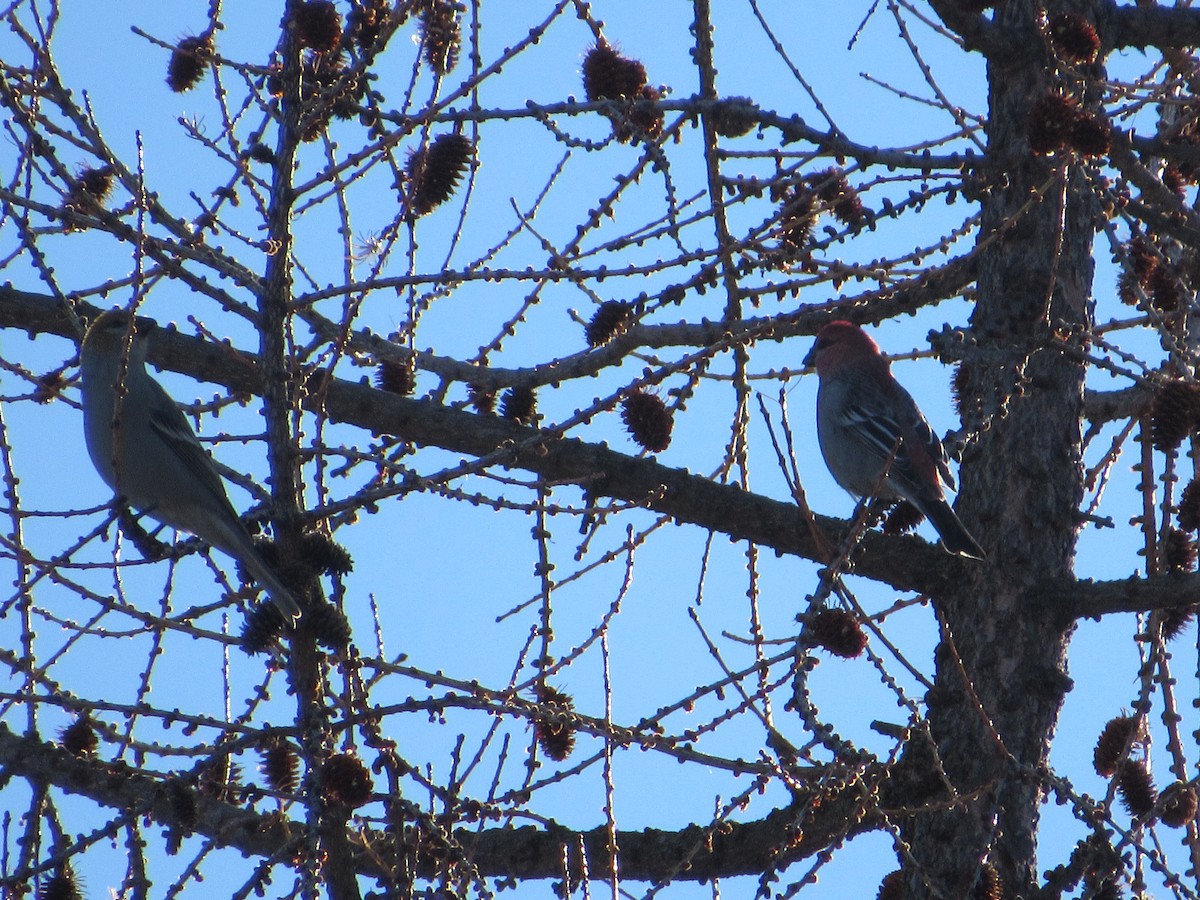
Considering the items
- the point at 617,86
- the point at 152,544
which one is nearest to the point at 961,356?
the point at 617,86

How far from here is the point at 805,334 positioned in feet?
15.9

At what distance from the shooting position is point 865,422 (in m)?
6.77

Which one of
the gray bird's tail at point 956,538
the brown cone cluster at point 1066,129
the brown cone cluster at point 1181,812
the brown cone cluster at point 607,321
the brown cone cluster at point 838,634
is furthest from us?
the brown cone cluster at point 607,321

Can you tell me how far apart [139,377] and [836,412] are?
11.0 ft

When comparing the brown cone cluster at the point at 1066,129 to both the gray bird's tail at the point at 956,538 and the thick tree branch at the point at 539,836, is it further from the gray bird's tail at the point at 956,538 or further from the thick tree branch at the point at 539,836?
the thick tree branch at the point at 539,836

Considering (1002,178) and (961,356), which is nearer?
(961,356)

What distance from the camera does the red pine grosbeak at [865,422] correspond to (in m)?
5.80

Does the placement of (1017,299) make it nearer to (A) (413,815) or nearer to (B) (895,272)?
(B) (895,272)

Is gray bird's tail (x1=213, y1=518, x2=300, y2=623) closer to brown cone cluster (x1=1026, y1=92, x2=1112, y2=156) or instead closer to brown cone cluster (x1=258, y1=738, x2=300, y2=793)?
brown cone cluster (x1=258, y1=738, x2=300, y2=793)

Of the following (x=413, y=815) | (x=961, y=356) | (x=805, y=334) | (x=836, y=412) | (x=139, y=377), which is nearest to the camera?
(x=413, y=815)

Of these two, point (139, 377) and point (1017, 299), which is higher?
point (139, 377)

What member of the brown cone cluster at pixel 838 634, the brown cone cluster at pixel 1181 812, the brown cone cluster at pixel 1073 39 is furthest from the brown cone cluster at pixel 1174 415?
the brown cone cluster at pixel 1073 39

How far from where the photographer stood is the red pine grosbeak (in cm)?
580

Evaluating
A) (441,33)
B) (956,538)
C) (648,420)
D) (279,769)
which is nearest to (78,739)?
(279,769)
